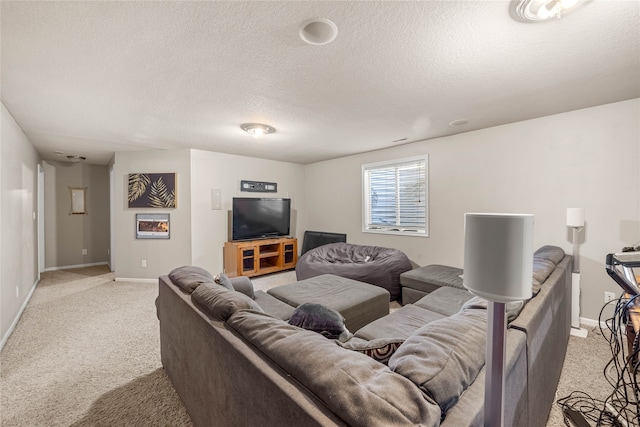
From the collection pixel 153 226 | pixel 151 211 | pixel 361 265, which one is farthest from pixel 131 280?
pixel 361 265

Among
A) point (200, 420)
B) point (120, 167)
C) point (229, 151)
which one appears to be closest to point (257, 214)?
point (229, 151)

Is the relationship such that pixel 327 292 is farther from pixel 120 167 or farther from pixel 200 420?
pixel 120 167

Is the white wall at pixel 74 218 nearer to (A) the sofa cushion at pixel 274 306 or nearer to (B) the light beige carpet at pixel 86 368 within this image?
(B) the light beige carpet at pixel 86 368

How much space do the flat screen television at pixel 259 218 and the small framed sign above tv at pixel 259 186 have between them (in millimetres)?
309

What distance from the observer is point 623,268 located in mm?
1514

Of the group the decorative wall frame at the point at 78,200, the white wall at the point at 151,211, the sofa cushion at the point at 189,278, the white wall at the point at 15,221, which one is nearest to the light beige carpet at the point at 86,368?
the white wall at the point at 15,221

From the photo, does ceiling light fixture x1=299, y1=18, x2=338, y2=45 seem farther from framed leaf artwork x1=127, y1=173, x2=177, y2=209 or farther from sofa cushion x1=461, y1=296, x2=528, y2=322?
framed leaf artwork x1=127, y1=173, x2=177, y2=209

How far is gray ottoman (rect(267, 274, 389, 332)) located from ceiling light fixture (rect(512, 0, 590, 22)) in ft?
7.42

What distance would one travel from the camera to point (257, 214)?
516 cm

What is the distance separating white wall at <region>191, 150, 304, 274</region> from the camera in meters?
4.66

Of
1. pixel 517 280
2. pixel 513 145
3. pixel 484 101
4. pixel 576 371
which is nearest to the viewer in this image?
pixel 517 280

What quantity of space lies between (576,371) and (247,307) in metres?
2.59

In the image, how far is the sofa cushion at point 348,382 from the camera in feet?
2.14

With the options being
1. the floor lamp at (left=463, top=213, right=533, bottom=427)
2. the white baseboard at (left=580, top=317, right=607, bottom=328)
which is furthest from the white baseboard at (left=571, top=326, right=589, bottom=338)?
the floor lamp at (left=463, top=213, right=533, bottom=427)
